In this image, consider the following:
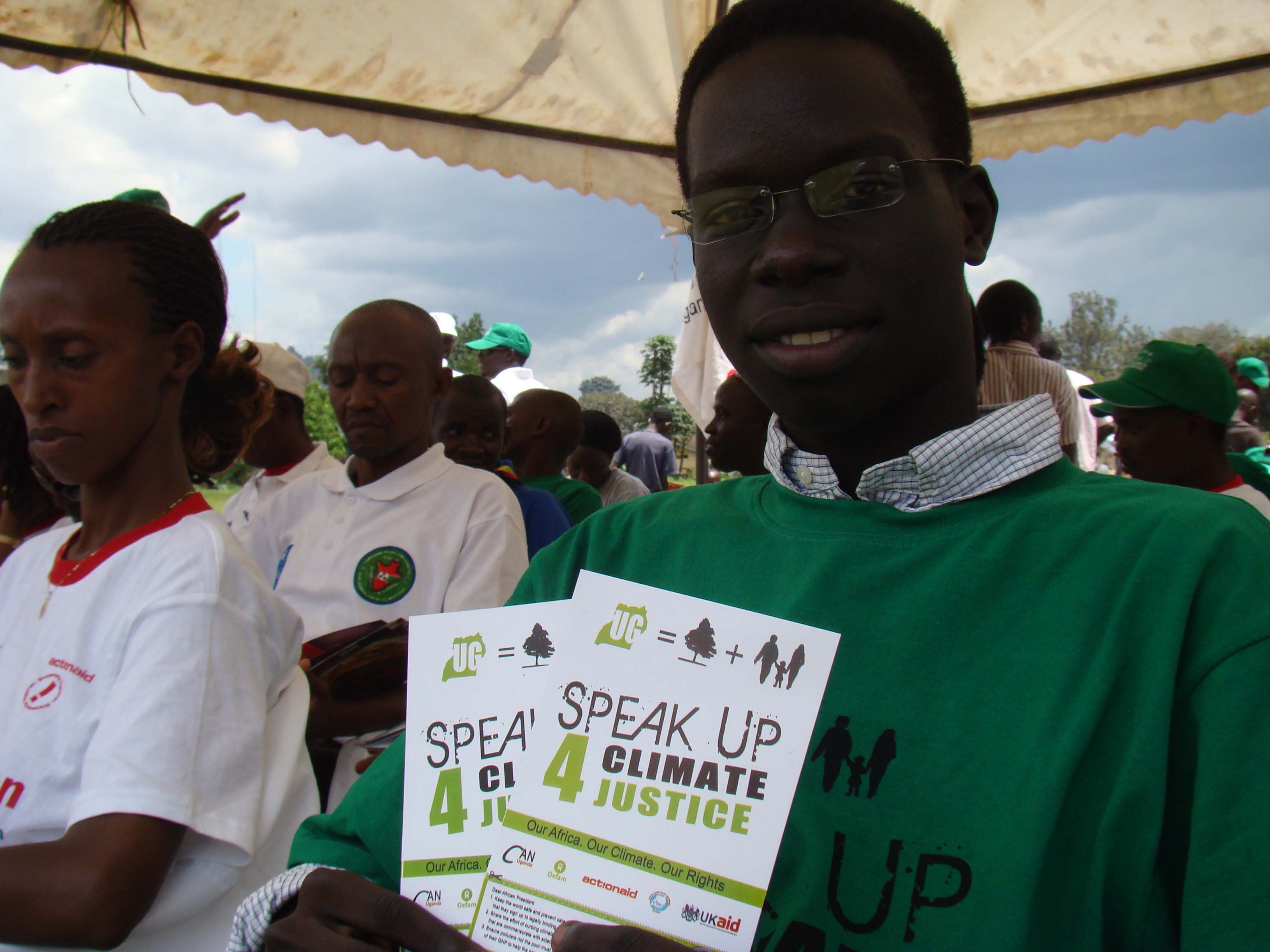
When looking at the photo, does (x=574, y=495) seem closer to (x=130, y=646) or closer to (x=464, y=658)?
(x=130, y=646)

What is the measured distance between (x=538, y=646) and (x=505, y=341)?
5622mm

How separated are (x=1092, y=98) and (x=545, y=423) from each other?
106 inches

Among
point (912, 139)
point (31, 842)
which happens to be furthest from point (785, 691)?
point (31, 842)

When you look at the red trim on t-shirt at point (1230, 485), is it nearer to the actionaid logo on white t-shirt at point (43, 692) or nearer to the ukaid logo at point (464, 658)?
the ukaid logo at point (464, 658)

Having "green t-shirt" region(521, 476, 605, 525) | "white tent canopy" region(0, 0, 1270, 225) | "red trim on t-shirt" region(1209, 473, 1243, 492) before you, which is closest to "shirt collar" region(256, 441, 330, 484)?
"green t-shirt" region(521, 476, 605, 525)

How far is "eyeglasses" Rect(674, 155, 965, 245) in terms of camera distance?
941 mm

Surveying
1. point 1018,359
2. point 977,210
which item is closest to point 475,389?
point 1018,359

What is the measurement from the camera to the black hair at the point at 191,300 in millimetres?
1438

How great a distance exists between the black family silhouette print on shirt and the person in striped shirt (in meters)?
3.06

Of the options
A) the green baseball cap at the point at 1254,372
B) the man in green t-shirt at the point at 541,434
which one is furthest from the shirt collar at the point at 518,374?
the green baseball cap at the point at 1254,372

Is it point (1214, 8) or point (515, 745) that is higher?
point (1214, 8)

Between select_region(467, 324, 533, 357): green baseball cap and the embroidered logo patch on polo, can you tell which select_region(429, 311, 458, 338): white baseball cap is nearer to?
select_region(467, 324, 533, 357): green baseball cap

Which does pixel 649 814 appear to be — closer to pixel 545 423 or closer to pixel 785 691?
pixel 785 691

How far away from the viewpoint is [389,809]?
0.98 m
